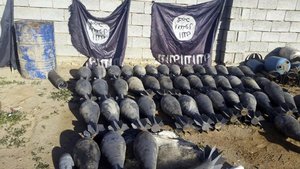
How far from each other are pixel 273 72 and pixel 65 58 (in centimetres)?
508

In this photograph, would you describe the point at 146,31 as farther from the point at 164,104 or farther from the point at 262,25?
the point at 262,25

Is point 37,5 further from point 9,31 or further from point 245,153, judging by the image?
point 245,153

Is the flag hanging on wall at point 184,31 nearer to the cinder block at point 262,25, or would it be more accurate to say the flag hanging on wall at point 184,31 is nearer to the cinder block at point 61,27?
the cinder block at point 262,25

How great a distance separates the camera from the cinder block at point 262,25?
7.80 m

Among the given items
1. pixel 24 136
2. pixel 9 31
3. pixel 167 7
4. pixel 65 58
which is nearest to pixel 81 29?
pixel 65 58

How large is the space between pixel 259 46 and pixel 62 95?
5372 millimetres

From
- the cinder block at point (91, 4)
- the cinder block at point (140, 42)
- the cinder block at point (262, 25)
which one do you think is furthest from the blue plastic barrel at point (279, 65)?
the cinder block at point (91, 4)

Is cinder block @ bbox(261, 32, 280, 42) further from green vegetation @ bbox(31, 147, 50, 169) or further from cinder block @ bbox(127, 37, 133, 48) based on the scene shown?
green vegetation @ bbox(31, 147, 50, 169)

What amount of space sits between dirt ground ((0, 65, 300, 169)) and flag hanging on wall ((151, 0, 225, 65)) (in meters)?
2.84

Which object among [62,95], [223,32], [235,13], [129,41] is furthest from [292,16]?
[62,95]

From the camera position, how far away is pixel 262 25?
309 inches

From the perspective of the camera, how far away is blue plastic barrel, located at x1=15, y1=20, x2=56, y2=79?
20.2 feet

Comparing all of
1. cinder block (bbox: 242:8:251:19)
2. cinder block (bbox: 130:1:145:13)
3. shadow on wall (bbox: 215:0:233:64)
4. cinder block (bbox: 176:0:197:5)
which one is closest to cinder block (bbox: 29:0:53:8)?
cinder block (bbox: 130:1:145:13)

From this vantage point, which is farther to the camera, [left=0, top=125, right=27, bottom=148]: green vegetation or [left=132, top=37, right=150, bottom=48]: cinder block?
[left=132, top=37, right=150, bottom=48]: cinder block
